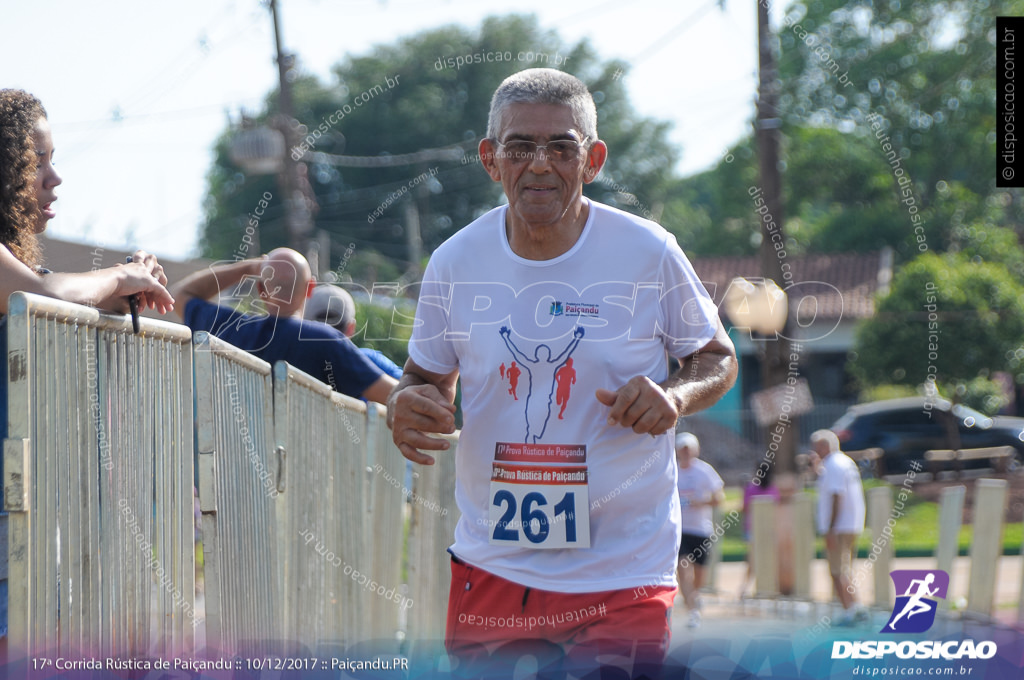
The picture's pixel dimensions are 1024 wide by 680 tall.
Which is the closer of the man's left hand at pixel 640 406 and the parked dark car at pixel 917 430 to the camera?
the man's left hand at pixel 640 406

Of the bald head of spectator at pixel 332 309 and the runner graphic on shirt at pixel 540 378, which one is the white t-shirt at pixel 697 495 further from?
the runner graphic on shirt at pixel 540 378

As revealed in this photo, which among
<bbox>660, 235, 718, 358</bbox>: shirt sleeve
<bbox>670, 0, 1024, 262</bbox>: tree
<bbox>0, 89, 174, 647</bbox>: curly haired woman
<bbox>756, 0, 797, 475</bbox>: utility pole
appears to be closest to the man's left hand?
<bbox>660, 235, 718, 358</bbox>: shirt sleeve

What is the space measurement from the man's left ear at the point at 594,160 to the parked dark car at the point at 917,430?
17946 mm

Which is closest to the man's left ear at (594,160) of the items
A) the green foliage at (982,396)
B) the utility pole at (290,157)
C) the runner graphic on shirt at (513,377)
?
the runner graphic on shirt at (513,377)

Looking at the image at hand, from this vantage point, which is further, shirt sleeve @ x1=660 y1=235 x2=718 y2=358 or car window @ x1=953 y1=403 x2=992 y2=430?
car window @ x1=953 y1=403 x2=992 y2=430

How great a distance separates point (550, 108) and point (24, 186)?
1.25 meters

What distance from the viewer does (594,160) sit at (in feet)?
9.56

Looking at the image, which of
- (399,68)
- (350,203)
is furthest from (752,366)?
(399,68)

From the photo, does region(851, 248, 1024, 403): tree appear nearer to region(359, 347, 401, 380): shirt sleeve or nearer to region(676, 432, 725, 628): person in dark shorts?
region(676, 432, 725, 628): person in dark shorts

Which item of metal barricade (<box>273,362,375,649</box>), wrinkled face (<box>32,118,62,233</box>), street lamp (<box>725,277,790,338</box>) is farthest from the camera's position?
street lamp (<box>725,277,790,338</box>)

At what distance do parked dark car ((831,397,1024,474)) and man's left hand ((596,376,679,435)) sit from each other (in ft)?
59.7

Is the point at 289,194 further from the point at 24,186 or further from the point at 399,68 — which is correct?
the point at 24,186

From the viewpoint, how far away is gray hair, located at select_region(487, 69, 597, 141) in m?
2.84

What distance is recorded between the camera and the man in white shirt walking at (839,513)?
1059 cm
